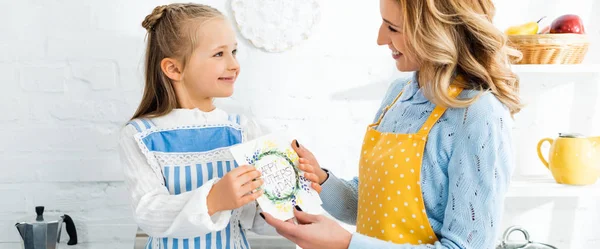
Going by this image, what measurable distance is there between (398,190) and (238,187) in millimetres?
315

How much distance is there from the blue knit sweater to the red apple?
31.3 inches

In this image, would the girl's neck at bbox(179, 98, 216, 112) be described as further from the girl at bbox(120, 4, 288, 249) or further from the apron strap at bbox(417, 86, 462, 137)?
the apron strap at bbox(417, 86, 462, 137)

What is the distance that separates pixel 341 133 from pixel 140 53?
2.17 ft

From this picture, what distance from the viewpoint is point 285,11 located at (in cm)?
191

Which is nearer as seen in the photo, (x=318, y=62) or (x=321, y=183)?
(x=321, y=183)

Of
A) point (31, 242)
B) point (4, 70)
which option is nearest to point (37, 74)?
point (4, 70)

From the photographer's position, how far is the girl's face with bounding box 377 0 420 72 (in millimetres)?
1218

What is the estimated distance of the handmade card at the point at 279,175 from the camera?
1.29m

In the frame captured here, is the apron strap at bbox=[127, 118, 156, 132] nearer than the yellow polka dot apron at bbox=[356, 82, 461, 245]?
No

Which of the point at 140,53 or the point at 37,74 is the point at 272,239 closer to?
the point at 140,53

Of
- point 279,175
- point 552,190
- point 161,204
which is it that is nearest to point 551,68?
point 552,190

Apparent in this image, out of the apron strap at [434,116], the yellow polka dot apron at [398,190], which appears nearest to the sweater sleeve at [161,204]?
the yellow polka dot apron at [398,190]

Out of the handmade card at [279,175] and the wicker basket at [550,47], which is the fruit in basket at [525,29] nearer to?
the wicker basket at [550,47]

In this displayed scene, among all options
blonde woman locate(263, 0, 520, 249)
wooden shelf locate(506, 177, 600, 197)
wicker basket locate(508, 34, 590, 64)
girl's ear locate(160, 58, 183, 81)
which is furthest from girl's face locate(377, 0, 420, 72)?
wooden shelf locate(506, 177, 600, 197)
